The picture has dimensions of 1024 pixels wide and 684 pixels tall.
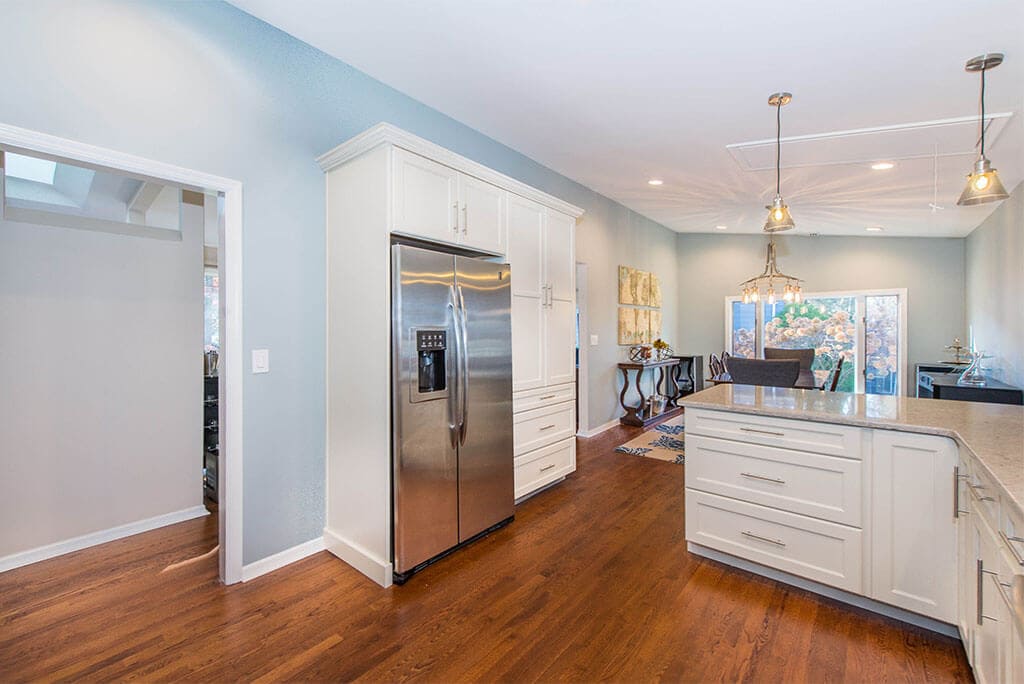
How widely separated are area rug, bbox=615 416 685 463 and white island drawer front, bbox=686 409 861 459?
201 centimetres

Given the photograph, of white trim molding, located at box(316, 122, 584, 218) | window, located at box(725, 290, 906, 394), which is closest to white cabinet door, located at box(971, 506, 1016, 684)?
white trim molding, located at box(316, 122, 584, 218)

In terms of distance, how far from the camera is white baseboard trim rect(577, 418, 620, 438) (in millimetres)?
5172

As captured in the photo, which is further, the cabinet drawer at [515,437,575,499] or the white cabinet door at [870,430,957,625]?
the cabinet drawer at [515,437,575,499]

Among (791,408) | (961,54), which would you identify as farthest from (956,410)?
(961,54)

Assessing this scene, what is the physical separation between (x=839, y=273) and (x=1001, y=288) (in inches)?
102

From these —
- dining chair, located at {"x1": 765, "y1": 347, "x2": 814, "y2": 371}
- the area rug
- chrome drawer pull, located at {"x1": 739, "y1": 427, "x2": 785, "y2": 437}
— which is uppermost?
dining chair, located at {"x1": 765, "y1": 347, "x2": 814, "y2": 371}

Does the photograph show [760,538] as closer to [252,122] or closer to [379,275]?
[379,275]

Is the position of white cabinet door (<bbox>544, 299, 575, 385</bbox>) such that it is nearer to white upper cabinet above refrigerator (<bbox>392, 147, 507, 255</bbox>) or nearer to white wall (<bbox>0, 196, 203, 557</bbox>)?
white upper cabinet above refrigerator (<bbox>392, 147, 507, 255</bbox>)

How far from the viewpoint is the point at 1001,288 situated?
4199 mm

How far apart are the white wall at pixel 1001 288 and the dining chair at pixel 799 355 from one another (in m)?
1.58

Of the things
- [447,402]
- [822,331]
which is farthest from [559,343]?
[822,331]

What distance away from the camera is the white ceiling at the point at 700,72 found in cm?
215

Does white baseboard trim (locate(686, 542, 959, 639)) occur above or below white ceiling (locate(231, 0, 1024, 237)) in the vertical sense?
below

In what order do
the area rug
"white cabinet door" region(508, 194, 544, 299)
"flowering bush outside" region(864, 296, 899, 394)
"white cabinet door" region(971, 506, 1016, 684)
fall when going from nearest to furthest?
"white cabinet door" region(971, 506, 1016, 684) < "white cabinet door" region(508, 194, 544, 299) < the area rug < "flowering bush outside" region(864, 296, 899, 394)
